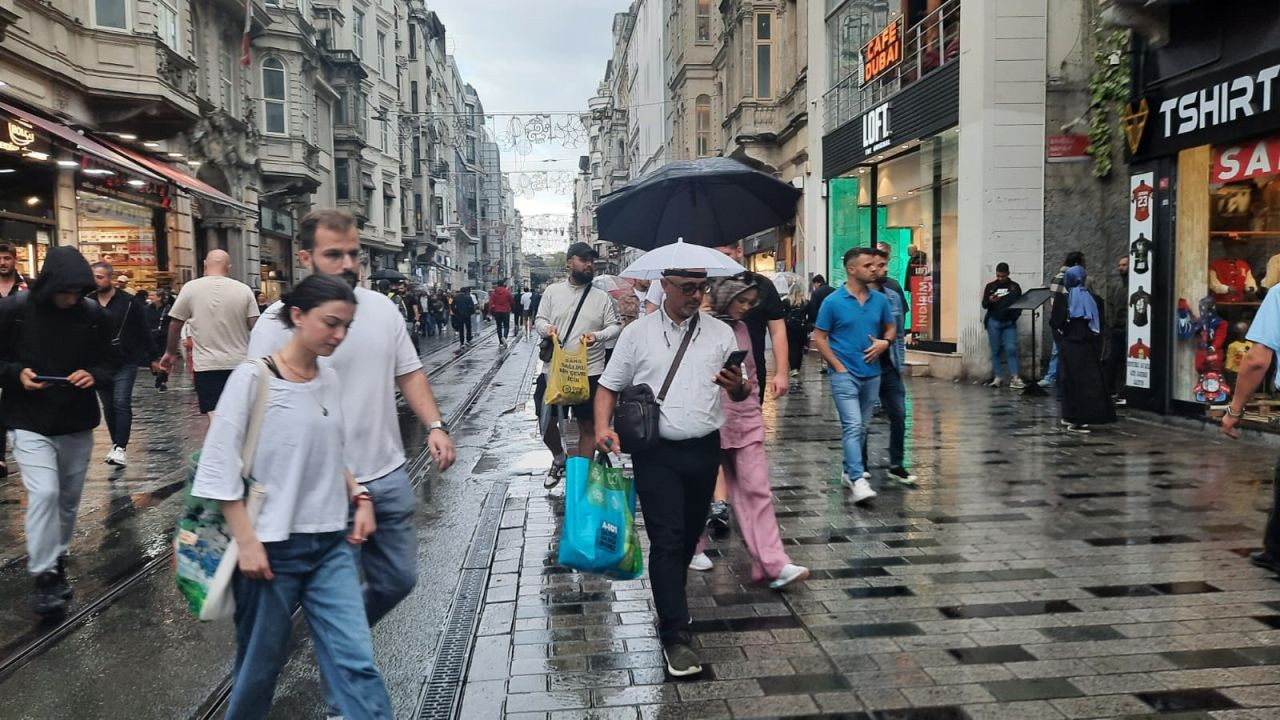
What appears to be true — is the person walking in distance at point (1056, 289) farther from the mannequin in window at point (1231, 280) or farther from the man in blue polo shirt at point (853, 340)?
the man in blue polo shirt at point (853, 340)

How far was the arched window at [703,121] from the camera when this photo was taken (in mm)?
43562

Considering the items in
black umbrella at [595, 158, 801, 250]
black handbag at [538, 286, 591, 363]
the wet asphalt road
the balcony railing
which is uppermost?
the balcony railing

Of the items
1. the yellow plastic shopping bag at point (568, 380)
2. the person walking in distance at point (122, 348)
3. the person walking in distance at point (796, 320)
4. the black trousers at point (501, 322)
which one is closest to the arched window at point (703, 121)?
the black trousers at point (501, 322)

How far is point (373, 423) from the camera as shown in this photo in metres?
3.63

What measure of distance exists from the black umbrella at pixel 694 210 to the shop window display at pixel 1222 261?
545cm

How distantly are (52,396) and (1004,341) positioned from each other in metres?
12.5

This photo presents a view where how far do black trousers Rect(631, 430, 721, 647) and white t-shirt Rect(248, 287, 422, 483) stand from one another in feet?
3.54

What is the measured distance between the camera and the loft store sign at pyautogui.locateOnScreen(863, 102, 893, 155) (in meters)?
18.8

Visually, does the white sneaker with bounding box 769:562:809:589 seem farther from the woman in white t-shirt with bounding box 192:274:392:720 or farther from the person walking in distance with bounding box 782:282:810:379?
the person walking in distance with bounding box 782:282:810:379

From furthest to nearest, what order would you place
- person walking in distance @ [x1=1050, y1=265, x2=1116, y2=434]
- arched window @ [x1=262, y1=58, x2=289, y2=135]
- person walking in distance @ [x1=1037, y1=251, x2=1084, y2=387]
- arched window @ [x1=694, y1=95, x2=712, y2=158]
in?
arched window @ [x1=694, y1=95, x2=712, y2=158], arched window @ [x1=262, y1=58, x2=289, y2=135], person walking in distance @ [x1=1037, y1=251, x2=1084, y2=387], person walking in distance @ [x1=1050, y1=265, x2=1116, y2=434]

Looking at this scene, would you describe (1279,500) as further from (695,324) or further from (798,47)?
(798,47)

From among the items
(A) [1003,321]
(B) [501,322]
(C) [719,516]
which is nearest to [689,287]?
(C) [719,516]

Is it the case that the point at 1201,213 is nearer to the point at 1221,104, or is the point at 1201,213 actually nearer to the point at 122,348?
the point at 1221,104

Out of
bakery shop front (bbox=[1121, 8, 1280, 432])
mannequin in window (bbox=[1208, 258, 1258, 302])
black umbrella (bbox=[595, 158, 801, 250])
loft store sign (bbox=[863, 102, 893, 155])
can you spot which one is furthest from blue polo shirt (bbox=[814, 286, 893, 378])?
loft store sign (bbox=[863, 102, 893, 155])
